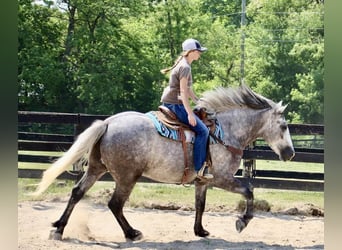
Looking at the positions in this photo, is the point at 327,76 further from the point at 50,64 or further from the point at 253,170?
the point at 50,64

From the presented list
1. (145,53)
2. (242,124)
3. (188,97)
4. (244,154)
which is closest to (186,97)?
(188,97)

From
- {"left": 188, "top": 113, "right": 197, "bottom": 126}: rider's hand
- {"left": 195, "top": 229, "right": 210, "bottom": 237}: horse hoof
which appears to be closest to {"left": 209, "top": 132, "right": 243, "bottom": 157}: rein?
{"left": 188, "top": 113, "right": 197, "bottom": 126}: rider's hand

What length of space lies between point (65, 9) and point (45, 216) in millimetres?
14407

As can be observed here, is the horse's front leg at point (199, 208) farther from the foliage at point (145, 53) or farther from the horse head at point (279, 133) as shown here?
the foliage at point (145, 53)

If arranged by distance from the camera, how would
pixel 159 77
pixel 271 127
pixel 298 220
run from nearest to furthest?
pixel 271 127 → pixel 298 220 → pixel 159 77

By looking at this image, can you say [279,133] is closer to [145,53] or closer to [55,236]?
[55,236]

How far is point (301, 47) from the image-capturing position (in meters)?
20.9

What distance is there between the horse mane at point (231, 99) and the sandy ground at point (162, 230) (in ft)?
4.49

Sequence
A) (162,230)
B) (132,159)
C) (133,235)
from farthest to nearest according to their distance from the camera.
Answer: (162,230) → (133,235) → (132,159)

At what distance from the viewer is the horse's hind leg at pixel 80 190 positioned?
4.61m

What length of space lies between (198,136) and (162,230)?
1344mm

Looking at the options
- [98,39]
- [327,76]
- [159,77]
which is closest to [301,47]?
[159,77]

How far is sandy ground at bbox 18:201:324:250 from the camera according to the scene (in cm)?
461

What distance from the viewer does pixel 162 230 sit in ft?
17.8
